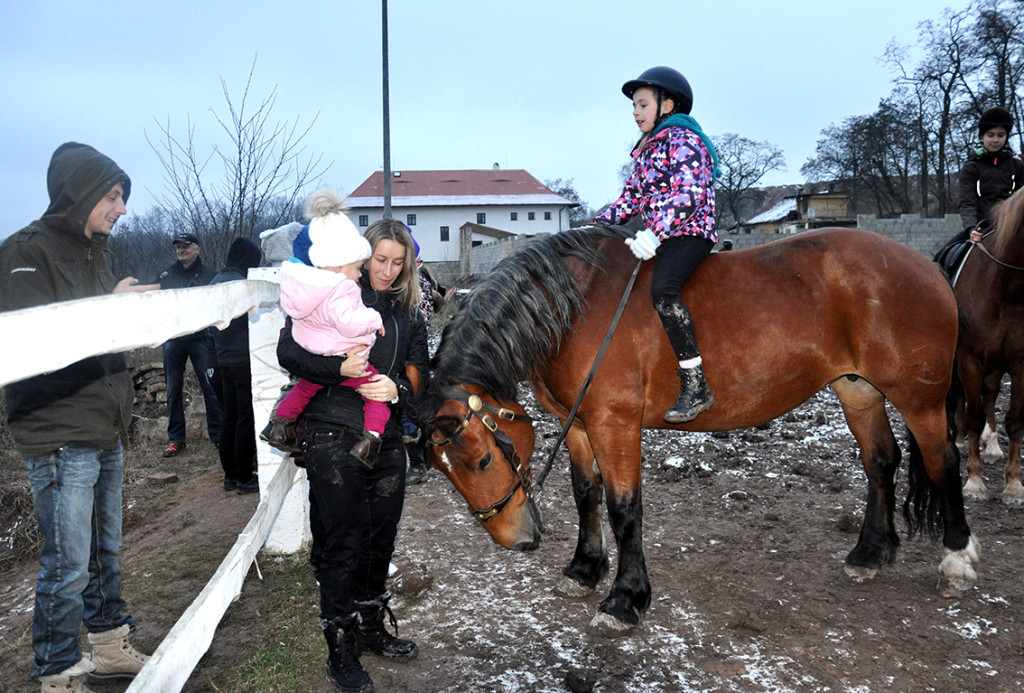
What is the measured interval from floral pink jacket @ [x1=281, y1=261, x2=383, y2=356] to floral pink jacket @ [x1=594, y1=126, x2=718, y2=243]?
1.51 metres

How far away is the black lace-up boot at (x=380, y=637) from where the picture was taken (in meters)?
2.92

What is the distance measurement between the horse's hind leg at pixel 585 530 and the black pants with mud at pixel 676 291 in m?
0.83

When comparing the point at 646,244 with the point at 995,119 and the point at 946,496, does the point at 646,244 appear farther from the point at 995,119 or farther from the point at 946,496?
the point at 995,119

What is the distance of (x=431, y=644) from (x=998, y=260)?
4.80 m

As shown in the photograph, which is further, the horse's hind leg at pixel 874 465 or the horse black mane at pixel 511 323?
the horse's hind leg at pixel 874 465

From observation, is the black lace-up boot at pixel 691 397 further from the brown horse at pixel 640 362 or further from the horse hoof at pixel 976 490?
the horse hoof at pixel 976 490

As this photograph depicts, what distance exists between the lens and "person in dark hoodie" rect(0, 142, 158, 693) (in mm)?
2320

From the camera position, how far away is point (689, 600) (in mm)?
3439

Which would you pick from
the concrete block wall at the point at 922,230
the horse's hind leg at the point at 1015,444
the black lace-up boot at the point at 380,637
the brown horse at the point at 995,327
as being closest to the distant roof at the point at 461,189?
the concrete block wall at the point at 922,230

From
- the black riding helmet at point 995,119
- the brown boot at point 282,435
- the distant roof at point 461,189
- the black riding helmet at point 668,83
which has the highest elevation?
the distant roof at point 461,189

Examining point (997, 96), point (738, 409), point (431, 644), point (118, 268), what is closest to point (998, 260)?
point (738, 409)

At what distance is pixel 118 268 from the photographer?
1299 centimetres

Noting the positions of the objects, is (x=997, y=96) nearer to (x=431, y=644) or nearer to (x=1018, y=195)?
(x=1018, y=195)

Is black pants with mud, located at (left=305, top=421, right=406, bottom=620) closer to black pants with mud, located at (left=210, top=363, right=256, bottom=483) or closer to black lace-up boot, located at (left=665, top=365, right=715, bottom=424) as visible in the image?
black lace-up boot, located at (left=665, top=365, right=715, bottom=424)
